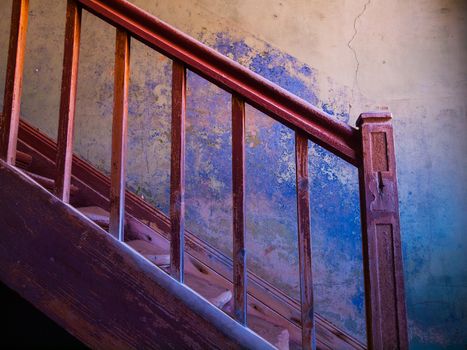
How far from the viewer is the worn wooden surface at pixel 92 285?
3.54 feet

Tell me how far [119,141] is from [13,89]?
0.40 m

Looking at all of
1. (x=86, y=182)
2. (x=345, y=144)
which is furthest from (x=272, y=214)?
(x=345, y=144)

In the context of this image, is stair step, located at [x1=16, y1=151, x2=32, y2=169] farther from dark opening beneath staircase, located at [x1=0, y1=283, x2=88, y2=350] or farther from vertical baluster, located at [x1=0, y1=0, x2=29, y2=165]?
vertical baluster, located at [x1=0, y1=0, x2=29, y2=165]

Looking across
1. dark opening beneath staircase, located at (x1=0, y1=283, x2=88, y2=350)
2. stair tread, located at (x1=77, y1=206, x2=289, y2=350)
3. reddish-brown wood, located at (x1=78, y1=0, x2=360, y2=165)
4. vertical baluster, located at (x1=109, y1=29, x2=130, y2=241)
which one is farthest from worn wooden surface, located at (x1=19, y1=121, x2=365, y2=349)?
reddish-brown wood, located at (x1=78, y1=0, x2=360, y2=165)

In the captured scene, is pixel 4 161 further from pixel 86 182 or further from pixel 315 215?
pixel 315 215

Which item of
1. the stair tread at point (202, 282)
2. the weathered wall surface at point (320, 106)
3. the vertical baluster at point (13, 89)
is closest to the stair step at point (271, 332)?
the stair tread at point (202, 282)

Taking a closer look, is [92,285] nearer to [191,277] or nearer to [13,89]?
[13,89]

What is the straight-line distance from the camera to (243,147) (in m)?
1.12

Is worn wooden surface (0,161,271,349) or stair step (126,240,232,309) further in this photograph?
stair step (126,240,232,309)

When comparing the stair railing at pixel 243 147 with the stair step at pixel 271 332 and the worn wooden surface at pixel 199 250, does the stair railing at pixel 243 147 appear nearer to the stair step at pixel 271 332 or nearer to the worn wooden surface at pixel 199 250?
the stair step at pixel 271 332

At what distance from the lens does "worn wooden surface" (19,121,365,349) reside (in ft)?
7.45

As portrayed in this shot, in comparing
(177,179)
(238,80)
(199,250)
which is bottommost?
(199,250)

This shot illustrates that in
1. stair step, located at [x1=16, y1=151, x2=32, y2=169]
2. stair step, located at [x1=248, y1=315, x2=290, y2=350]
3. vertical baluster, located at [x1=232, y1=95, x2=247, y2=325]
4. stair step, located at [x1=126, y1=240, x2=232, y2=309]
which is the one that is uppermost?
stair step, located at [x1=16, y1=151, x2=32, y2=169]

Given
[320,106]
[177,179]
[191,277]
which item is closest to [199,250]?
[191,277]
